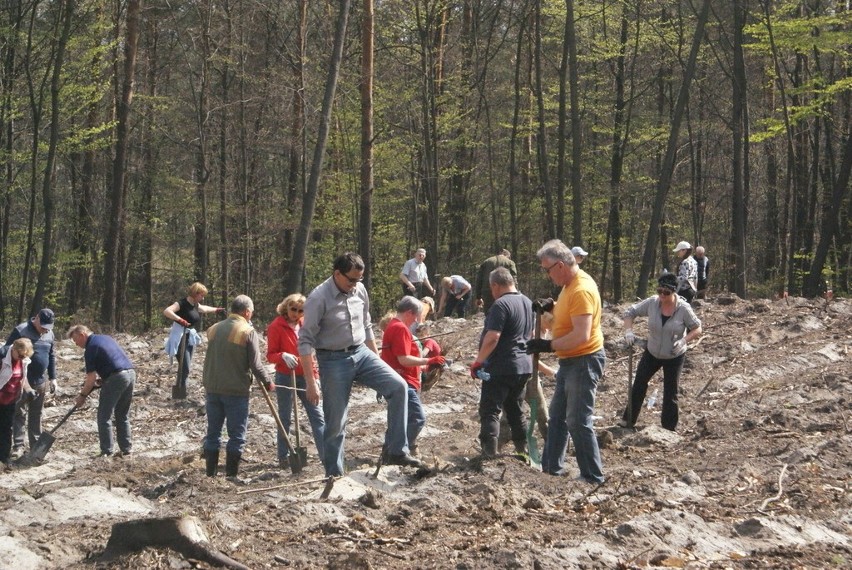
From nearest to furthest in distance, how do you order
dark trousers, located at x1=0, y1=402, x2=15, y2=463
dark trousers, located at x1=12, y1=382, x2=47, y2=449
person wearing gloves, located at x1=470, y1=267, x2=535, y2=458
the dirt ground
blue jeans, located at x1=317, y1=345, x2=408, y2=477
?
the dirt ground, blue jeans, located at x1=317, y1=345, x2=408, y2=477, person wearing gloves, located at x1=470, y1=267, x2=535, y2=458, dark trousers, located at x1=0, y1=402, x2=15, y2=463, dark trousers, located at x1=12, y1=382, x2=47, y2=449

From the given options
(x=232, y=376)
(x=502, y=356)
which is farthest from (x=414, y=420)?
(x=232, y=376)

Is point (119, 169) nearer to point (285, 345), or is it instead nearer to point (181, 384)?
point (181, 384)

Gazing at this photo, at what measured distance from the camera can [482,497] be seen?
24.6ft

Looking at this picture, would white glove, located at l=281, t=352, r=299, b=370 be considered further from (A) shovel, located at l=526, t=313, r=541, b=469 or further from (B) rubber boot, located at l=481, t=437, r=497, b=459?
(A) shovel, located at l=526, t=313, r=541, b=469

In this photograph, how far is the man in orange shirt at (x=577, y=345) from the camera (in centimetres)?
813

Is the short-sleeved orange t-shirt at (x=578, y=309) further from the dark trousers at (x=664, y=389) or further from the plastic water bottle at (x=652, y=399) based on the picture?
the plastic water bottle at (x=652, y=399)

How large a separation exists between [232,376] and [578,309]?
3.51 meters

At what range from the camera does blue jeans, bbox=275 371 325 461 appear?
9.79 metres

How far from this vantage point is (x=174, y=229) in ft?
115

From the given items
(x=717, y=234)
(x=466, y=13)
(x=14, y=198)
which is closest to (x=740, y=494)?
(x=466, y=13)

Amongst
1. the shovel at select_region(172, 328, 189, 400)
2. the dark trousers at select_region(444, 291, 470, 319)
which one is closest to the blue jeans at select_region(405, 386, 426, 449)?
the shovel at select_region(172, 328, 189, 400)

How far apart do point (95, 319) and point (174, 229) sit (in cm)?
693

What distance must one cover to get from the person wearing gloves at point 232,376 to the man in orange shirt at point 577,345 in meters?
2.86

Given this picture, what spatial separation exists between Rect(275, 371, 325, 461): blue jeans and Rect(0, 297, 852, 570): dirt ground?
27 cm
